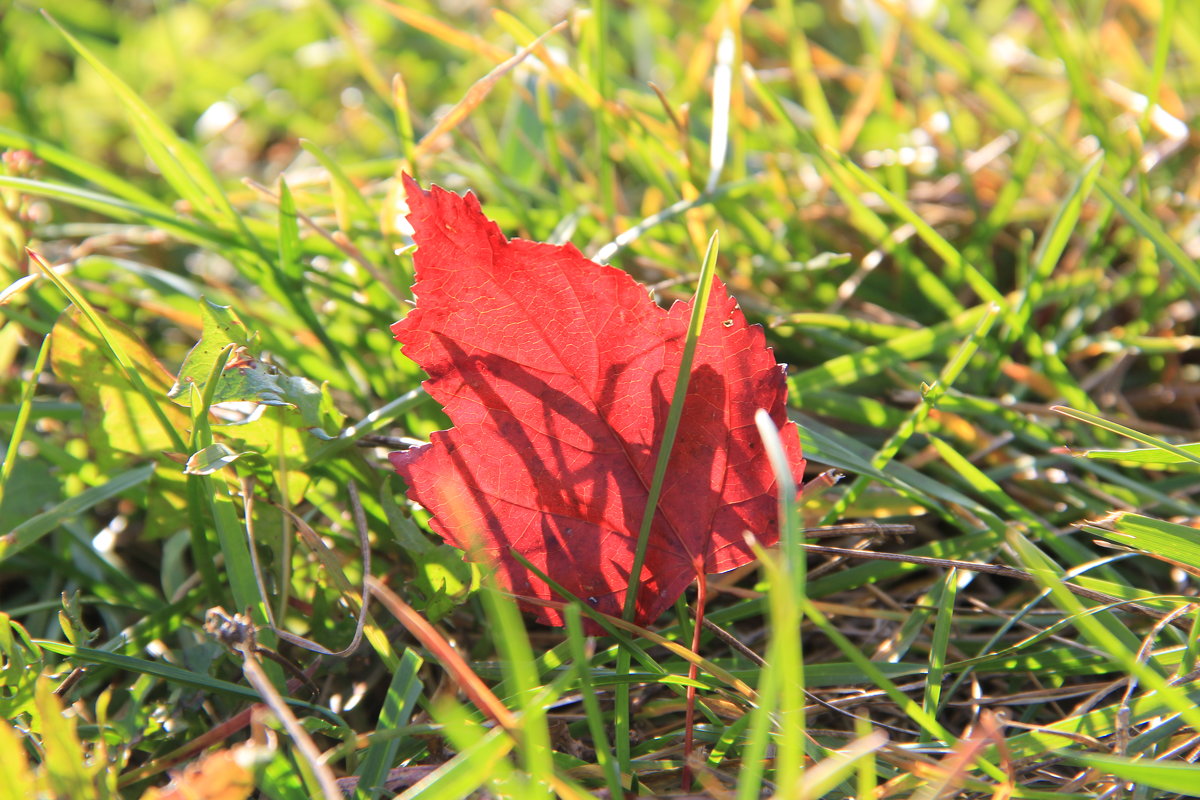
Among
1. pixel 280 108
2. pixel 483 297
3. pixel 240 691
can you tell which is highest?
pixel 280 108

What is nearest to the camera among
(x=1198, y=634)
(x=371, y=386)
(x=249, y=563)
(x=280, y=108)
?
(x=1198, y=634)

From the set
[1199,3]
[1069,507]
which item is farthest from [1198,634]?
[1199,3]

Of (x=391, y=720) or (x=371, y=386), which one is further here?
(x=371, y=386)

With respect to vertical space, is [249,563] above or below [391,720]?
above

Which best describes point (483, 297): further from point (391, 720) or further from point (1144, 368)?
point (1144, 368)

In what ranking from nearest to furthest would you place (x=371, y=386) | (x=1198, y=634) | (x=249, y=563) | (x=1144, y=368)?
(x=1198, y=634), (x=249, y=563), (x=371, y=386), (x=1144, y=368)
